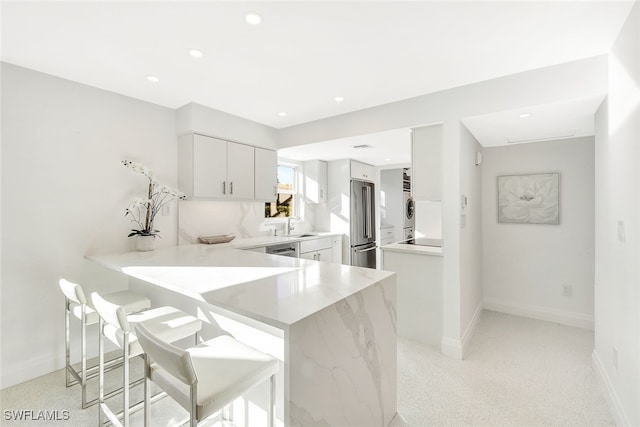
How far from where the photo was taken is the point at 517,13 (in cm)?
161

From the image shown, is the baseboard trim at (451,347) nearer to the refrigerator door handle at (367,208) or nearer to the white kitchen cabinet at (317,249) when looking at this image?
the white kitchen cabinet at (317,249)

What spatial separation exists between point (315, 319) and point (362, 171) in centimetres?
403

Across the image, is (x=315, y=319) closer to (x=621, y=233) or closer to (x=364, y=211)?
(x=621, y=233)

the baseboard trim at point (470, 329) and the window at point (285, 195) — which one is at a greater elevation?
the window at point (285, 195)

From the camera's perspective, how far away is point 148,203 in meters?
2.80

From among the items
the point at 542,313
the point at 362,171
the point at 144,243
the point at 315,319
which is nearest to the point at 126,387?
the point at 315,319

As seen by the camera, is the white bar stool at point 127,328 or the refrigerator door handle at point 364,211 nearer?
the white bar stool at point 127,328

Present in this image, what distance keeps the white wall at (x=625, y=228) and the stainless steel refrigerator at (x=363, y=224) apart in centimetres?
299

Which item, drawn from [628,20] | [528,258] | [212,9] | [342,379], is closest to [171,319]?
[342,379]

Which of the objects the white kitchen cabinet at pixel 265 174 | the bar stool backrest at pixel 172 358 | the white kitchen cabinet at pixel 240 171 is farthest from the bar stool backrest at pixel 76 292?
the white kitchen cabinet at pixel 265 174

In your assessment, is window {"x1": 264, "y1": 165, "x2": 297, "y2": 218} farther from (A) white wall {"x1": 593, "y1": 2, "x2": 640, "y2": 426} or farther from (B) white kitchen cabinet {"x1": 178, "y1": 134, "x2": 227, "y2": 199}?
(A) white wall {"x1": 593, "y1": 2, "x2": 640, "y2": 426}

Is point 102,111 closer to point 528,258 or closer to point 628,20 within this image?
point 628,20

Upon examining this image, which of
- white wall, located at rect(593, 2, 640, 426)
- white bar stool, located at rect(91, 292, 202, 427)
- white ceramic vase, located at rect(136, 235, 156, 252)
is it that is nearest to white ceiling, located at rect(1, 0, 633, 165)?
white wall, located at rect(593, 2, 640, 426)

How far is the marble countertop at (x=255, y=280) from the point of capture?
121 centimetres
